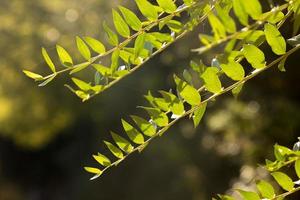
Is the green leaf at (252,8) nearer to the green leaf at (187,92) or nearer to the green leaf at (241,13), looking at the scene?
the green leaf at (241,13)

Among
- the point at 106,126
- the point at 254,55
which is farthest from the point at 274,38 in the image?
the point at 106,126

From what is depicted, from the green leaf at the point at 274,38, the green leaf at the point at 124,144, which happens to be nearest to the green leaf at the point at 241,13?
the green leaf at the point at 274,38

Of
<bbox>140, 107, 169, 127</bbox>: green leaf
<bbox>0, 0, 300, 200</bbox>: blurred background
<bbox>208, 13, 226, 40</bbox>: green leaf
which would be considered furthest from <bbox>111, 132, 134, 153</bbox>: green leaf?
<bbox>0, 0, 300, 200</bbox>: blurred background

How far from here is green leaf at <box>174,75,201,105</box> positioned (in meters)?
0.59

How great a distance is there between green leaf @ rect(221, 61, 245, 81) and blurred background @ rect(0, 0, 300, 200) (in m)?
2.94

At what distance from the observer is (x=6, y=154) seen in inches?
282

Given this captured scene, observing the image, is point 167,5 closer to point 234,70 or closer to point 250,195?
point 234,70

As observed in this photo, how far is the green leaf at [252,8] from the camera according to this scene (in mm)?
458

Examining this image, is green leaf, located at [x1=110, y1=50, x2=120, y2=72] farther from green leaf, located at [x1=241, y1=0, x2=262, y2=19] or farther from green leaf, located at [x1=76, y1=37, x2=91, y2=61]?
green leaf, located at [x1=241, y1=0, x2=262, y2=19]

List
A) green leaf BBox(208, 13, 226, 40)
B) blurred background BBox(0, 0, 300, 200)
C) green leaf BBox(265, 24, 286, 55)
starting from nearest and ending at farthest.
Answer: green leaf BBox(208, 13, 226, 40)
green leaf BBox(265, 24, 286, 55)
blurred background BBox(0, 0, 300, 200)

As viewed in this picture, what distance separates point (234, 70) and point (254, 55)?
1.0 inches

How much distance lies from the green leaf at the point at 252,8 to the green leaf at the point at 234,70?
131mm

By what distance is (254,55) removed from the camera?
0.60m

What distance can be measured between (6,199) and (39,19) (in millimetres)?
2198
